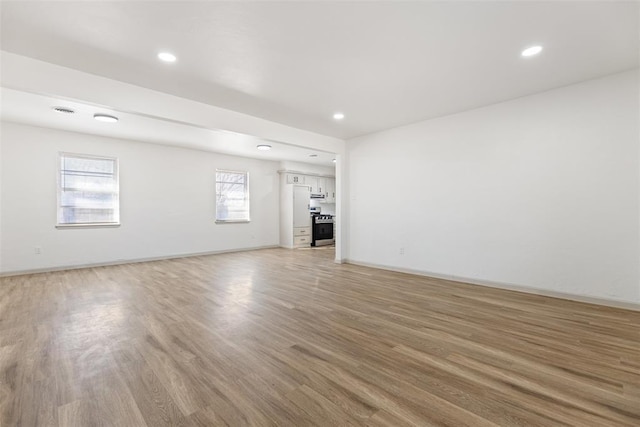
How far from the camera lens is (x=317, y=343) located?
2.36 metres

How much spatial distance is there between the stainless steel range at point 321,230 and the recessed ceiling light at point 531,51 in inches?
278

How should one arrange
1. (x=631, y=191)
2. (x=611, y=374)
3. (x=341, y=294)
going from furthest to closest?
(x=341, y=294), (x=631, y=191), (x=611, y=374)

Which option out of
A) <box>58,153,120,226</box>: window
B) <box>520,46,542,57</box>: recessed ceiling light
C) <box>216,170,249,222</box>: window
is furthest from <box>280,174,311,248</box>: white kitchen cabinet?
<box>520,46,542,57</box>: recessed ceiling light

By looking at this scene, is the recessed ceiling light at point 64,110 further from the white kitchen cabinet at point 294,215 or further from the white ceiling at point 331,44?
the white kitchen cabinet at point 294,215

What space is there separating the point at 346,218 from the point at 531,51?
407 centimetres

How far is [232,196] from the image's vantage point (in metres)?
7.87

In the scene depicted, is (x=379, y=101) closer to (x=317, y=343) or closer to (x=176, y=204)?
(x=317, y=343)

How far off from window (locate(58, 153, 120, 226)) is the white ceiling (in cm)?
357

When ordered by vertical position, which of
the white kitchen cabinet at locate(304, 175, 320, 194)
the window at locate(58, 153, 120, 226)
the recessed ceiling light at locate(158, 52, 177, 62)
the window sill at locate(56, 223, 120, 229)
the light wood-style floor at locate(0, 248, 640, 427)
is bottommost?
the light wood-style floor at locate(0, 248, 640, 427)

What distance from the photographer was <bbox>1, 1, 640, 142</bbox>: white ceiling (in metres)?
2.11

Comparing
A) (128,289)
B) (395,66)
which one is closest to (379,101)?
(395,66)

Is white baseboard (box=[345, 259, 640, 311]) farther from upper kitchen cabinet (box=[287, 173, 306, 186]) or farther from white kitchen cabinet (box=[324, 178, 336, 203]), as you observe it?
white kitchen cabinet (box=[324, 178, 336, 203])

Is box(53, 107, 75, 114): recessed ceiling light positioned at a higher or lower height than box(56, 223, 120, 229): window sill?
higher

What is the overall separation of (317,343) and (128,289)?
322 centimetres
